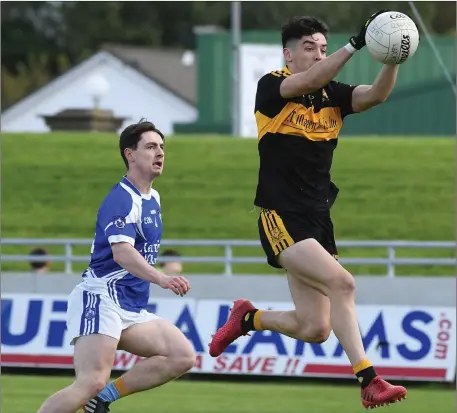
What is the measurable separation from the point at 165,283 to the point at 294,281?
1.27m

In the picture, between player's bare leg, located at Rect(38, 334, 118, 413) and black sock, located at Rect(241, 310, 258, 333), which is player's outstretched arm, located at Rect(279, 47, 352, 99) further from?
player's bare leg, located at Rect(38, 334, 118, 413)

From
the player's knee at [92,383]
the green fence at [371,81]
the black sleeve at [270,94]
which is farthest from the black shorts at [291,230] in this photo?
the green fence at [371,81]

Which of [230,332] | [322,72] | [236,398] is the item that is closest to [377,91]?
[322,72]

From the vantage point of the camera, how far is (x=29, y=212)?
81.1 feet

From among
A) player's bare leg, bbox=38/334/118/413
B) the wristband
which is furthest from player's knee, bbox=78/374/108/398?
the wristband

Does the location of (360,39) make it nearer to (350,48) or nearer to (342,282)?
(350,48)

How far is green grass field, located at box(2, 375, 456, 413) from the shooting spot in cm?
1098

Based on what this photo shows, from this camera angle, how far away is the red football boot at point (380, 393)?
7.98m

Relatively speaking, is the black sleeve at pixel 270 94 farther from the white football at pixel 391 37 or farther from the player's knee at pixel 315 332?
the player's knee at pixel 315 332

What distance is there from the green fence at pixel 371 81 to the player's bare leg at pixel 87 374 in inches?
943

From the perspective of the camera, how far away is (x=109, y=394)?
8367mm

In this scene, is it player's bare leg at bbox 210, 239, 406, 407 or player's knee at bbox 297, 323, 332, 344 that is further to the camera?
player's knee at bbox 297, 323, 332, 344

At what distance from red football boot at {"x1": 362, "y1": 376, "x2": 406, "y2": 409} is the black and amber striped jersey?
1.22 m

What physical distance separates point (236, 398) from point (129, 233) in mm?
4276
